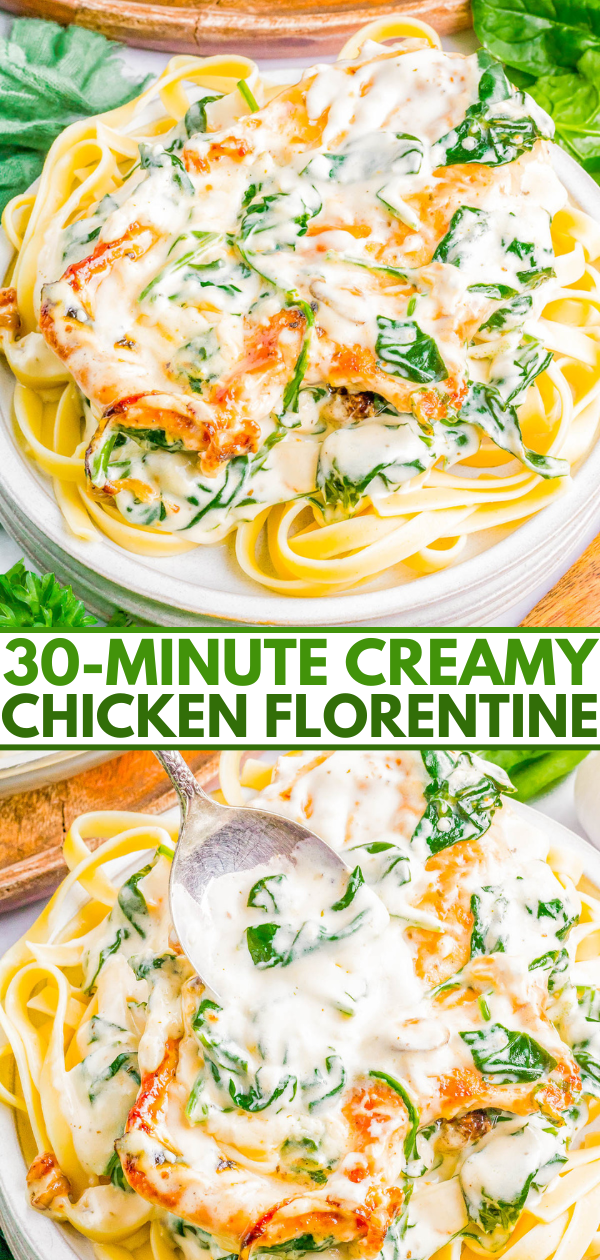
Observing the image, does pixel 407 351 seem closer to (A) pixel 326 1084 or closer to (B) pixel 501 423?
(B) pixel 501 423

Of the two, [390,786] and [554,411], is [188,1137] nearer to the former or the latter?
[390,786]

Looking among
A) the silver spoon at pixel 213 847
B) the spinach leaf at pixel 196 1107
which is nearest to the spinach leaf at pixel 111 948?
the silver spoon at pixel 213 847

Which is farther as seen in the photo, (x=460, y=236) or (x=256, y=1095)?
(x=460, y=236)

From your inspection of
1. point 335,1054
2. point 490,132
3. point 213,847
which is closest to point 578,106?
point 490,132


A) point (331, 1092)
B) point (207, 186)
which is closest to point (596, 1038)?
point (331, 1092)

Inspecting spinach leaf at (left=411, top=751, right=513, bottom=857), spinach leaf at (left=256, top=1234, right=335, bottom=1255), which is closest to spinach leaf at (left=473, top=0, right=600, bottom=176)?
spinach leaf at (left=411, top=751, right=513, bottom=857)

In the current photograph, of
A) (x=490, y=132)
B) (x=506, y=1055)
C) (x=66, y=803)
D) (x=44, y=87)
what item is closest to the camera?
(x=506, y=1055)

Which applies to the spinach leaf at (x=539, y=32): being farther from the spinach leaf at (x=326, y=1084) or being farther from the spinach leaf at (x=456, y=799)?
the spinach leaf at (x=326, y=1084)
